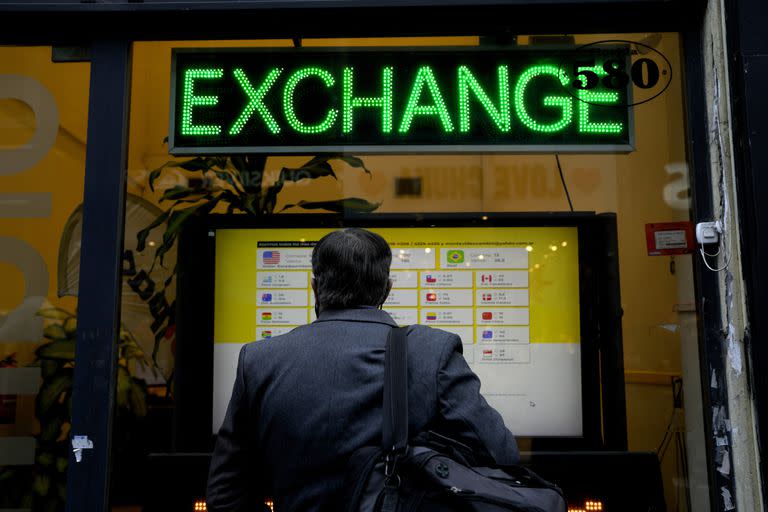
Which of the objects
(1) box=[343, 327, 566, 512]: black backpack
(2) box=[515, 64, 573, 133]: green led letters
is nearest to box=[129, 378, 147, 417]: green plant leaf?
(1) box=[343, 327, 566, 512]: black backpack

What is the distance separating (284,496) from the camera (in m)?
1.69

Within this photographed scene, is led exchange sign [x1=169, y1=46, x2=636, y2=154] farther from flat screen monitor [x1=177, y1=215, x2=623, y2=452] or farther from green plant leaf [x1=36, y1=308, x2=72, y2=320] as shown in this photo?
green plant leaf [x1=36, y1=308, x2=72, y2=320]

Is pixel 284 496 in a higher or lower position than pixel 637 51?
lower

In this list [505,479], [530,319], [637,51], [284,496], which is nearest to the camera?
[505,479]

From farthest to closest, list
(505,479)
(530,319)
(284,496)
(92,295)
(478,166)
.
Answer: (478,166) → (530,319) → (92,295) → (284,496) → (505,479)

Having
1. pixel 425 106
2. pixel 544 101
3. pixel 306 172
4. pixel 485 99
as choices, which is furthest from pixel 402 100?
pixel 306 172

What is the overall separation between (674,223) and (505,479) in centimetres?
154

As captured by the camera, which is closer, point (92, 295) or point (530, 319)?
point (92, 295)

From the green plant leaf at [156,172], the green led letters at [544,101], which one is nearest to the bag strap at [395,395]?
the green led letters at [544,101]

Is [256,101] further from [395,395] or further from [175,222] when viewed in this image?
[395,395]

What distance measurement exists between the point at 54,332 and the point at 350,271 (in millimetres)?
1825

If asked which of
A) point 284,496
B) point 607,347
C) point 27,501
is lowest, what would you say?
point 27,501

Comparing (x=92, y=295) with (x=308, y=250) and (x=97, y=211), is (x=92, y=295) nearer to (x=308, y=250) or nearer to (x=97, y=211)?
(x=97, y=211)

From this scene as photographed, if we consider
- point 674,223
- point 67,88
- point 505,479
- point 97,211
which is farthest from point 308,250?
point 505,479
